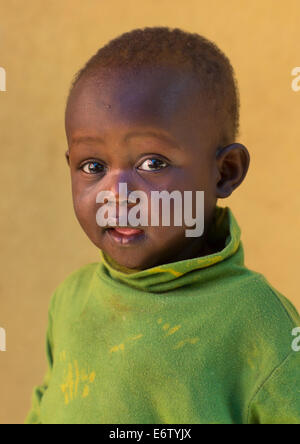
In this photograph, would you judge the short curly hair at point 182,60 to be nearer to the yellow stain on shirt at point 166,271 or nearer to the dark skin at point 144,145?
the dark skin at point 144,145

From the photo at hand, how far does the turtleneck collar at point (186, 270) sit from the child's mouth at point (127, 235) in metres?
0.06

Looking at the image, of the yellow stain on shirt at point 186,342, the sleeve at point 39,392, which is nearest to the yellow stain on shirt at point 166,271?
the yellow stain on shirt at point 186,342

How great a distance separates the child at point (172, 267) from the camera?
1016 millimetres

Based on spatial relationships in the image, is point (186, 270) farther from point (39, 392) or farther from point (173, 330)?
point (39, 392)

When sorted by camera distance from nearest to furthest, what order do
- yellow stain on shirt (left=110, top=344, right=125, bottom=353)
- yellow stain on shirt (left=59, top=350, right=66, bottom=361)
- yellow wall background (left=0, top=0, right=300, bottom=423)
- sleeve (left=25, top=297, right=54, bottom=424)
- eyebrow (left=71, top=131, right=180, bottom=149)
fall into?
eyebrow (left=71, top=131, right=180, bottom=149), yellow stain on shirt (left=110, top=344, right=125, bottom=353), yellow stain on shirt (left=59, top=350, right=66, bottom=361), sleeve (left=25, top=297, right=54, bottom=424), yellow wall background (left=0, top=0, right=300, bottom=423)

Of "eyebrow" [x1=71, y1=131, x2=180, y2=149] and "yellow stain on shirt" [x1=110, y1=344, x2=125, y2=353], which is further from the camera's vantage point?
"yellow stain on shirt" [x1=110, y1=344, x2=125, y2=353]

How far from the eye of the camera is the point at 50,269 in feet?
6.57

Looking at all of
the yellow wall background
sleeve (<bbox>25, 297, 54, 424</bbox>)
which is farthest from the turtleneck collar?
the yellow wall background

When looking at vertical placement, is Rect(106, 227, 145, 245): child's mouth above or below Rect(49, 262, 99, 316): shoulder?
above

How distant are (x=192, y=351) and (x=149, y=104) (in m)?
0.39

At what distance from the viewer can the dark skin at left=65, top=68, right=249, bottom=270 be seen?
1.01m

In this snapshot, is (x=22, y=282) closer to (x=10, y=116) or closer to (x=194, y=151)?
(x=10, y=116)

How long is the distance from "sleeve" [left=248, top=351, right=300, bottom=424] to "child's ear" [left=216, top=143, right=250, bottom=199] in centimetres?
29

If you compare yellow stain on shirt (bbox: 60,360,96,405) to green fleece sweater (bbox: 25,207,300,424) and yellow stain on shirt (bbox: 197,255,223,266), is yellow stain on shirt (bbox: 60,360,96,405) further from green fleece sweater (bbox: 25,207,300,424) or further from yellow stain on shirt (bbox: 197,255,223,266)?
yellow stain on shirt (bbox: 197,255,223,266)
